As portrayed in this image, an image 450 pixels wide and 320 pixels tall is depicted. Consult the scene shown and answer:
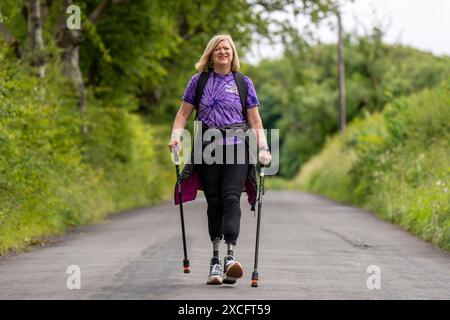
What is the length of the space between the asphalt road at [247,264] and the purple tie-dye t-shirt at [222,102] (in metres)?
1.50

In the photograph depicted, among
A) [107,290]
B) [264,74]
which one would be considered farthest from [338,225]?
[264,74]

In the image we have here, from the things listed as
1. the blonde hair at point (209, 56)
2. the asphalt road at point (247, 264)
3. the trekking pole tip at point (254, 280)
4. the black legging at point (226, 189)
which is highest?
the blonde hair at point (209, 56)

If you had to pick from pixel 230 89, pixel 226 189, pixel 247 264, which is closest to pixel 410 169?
pixel 247 264

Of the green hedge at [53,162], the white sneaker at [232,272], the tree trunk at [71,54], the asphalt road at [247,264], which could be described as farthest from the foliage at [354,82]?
the white sneaker at [232,272]

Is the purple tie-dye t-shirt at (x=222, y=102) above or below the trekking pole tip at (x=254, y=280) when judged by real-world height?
above

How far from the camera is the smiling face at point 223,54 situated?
9.57m

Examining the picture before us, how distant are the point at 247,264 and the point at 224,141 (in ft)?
7.07

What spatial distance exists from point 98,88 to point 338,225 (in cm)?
1036

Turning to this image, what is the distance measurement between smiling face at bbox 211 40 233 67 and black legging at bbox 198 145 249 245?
78cm

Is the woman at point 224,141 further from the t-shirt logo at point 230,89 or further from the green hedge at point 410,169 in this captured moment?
the green hedge at point 410,169

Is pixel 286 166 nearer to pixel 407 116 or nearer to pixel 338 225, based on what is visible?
pixel 407 116

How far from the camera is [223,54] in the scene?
956 centimetres

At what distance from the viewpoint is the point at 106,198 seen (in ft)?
77.3

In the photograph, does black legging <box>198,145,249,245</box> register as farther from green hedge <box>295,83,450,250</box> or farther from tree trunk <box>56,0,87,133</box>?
tree trunk <box>56,0,87,133</box>
